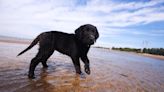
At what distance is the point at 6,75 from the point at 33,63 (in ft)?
2.74

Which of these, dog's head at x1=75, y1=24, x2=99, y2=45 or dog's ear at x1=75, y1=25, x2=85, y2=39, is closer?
dog's head at x1=75, y1=24, x2=99, y2=45

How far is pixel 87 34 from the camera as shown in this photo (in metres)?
6.05

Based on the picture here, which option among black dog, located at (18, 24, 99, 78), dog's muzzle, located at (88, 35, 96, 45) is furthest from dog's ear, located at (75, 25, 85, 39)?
dog's muzzle, located at (88, 35, 96, 45)

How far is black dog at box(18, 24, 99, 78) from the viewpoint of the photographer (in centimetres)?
591

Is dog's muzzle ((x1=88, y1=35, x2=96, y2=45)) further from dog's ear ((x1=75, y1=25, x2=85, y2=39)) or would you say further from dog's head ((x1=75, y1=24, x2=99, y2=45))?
dog's ear ((x1=75, y1=25, x2=85, y2=39))

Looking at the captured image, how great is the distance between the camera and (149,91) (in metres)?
5.34

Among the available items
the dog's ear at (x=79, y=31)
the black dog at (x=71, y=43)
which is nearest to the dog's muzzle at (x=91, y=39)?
the black dog at (x=71, y=43)

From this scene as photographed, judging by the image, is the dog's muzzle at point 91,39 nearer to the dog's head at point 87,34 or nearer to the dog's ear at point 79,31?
the dog's head at point 87,34

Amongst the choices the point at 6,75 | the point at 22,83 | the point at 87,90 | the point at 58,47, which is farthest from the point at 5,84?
the point at 58,47

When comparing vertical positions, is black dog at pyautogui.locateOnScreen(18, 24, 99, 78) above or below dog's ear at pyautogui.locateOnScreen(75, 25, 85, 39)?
below

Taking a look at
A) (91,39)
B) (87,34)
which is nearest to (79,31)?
(87,34)

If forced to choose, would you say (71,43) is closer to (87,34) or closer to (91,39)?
(87,34)

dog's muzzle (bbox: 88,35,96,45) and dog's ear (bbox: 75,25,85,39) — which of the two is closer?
dog's muzzle (bbox: 88,35,96,45)

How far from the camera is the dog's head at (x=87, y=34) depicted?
590cm
